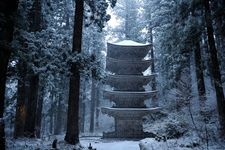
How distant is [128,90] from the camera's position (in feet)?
83.4

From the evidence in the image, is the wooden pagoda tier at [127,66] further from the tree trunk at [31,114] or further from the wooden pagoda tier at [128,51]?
the tree trunk at [31,114]

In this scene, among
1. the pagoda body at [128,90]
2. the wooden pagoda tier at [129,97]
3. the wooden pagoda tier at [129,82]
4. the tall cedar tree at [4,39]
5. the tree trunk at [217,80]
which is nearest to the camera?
the tall cedar tree at [4,39]

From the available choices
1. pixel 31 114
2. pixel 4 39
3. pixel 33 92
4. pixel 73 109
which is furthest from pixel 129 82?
pixel 4 39

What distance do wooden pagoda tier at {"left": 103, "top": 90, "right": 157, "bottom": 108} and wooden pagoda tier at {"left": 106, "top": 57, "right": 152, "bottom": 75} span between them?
297 centimetres

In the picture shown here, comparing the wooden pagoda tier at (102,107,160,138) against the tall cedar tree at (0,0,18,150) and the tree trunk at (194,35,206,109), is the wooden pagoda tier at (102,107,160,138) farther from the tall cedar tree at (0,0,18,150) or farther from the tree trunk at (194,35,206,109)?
the tall cedar tree at (0,0,18,150)

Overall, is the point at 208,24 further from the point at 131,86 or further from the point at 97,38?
the point at 97,38

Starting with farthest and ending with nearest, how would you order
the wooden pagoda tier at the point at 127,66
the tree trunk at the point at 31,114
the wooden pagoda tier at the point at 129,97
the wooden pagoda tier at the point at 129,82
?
1. the wooden pagoda tier at the point at 127,66
2. the wooden pagoda tier at the point at 129,82
3. the wooden pagoda tier at the point at 129,97
4. the tree trunk at the point at 31,114

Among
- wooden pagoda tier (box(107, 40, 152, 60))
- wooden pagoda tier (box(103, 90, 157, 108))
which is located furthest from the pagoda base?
wooden pagoda tier (box(107, 40, 152, 60))

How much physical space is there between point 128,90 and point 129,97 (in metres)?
0.94

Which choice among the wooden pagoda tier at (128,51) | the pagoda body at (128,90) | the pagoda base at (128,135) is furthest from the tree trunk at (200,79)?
the pagoda base at (128,135)

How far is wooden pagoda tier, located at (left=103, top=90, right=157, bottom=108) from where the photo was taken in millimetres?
24203

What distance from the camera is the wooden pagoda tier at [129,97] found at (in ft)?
79.4

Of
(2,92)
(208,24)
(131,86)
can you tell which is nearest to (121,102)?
(131,86)

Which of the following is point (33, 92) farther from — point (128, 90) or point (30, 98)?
point (128, 90)
